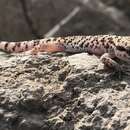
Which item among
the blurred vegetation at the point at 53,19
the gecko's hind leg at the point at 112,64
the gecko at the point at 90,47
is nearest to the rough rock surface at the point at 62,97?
the gecko's hind leg at the point at 112,64

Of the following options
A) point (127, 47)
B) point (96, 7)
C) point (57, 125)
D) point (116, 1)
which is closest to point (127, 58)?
point (127, 47)

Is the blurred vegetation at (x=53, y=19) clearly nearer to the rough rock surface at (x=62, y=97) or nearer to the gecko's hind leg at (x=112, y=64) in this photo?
the gecko's hind leg at (x=112, y=64)

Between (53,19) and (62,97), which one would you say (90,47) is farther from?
(53,19)

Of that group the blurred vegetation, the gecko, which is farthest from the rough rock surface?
the blurred vegetation

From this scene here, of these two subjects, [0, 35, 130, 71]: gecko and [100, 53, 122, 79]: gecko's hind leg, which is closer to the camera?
[100, 53, 122, 79]: gecko's hind leg

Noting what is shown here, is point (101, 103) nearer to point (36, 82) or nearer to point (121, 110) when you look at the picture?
point (121, 110)

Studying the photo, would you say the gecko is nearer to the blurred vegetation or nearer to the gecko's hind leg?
the gecko's hind leg

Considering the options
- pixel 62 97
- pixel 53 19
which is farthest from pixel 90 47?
pixel 53 19
